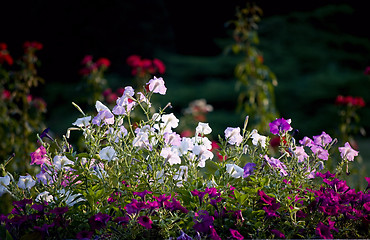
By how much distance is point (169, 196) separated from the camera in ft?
5.16

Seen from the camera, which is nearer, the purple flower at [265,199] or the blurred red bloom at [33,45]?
the purple flower at [265,199]

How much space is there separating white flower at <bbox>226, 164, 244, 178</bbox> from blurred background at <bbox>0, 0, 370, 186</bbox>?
6639 millimetres

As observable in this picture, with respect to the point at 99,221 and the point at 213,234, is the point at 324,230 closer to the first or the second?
the point at 213,234

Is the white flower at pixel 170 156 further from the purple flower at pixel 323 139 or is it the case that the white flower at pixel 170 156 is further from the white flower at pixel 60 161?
the purple flower at pixel 323 139

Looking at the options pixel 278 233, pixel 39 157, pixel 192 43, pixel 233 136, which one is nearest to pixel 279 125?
pixel 233 136

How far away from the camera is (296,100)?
363 inches

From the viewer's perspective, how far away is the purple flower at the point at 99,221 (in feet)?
4.99

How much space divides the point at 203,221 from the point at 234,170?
25 centimetres

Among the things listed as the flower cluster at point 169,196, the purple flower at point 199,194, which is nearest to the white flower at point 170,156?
the flower cluster at point 169,196

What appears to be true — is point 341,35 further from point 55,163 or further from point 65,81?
point 55,163

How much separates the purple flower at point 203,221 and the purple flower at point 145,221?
0.53 feet

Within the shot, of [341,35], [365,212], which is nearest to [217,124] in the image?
[341,35]

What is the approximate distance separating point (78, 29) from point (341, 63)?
615cm

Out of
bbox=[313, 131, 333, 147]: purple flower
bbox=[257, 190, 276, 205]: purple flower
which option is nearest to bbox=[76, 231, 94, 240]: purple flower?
bbox=[257, 190, 276, 205]: purple flower
